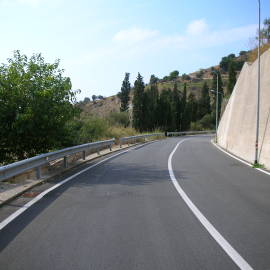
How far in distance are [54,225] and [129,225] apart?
1317 millimetres

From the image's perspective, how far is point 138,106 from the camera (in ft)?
207

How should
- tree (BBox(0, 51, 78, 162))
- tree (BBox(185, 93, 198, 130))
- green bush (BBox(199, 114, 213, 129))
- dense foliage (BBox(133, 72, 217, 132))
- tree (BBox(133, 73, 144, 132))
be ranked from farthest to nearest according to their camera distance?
green bush (BBox(199, 114, 213, 129)) < tree (BBox(185, 93, 198, 130)) < dense foliage (BBox(133, 72, 217, 132)) < tree (BBox(133, 73, 144, 132)) < tree (BBox(0, 51, 78, 162))

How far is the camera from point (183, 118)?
82875mm

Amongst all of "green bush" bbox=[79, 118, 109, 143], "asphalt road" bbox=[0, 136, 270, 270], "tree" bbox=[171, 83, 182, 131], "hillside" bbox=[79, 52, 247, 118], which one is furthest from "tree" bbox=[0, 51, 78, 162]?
"hillside" bbox=[79, 52, 247, 118]

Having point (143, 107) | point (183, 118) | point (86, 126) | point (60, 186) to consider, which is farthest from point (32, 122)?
point (183, 118)

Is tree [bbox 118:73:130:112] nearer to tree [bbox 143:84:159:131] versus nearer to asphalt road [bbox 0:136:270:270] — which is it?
tree [bbox 143:84:159:131]

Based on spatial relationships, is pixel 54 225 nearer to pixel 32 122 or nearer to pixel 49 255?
pixel 49 255

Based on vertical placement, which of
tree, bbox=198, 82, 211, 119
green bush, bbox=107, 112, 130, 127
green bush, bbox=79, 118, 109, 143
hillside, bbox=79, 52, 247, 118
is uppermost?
hillside, bbox=79, 52, 247, 118

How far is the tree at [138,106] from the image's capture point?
62725 millimetres

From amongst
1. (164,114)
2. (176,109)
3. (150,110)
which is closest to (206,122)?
(176,109)

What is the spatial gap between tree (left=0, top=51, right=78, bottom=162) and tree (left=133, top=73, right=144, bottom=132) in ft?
152

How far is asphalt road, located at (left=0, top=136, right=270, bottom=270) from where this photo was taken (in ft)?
15.7

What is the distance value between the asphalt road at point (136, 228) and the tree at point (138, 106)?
51.6m

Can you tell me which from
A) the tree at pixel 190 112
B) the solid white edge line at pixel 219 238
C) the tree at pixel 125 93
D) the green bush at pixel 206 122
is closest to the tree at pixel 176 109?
the tree at pixel 190 112
